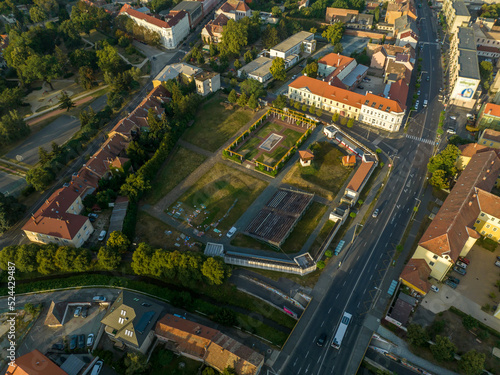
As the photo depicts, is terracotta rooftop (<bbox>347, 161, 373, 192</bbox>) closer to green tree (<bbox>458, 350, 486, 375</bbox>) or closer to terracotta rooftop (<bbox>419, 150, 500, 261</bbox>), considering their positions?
terracotta rooftop (<bbox>419, 150, 500, 261</bbox>)

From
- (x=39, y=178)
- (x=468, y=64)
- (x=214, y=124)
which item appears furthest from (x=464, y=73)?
(x=39, y=178)

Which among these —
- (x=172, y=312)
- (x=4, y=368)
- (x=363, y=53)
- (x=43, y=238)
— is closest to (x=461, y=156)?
(x=363, y=53)

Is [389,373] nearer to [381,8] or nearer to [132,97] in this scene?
[132,97]

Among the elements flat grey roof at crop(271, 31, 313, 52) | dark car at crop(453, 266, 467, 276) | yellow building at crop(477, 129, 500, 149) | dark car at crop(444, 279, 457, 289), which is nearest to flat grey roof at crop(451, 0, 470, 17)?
flat grey roof at crop(271, 31, 313, 52)

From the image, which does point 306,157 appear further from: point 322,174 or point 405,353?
point 405,353

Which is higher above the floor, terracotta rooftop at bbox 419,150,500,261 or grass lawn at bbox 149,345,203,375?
terracotta rooftop at bbox 419,150,500,261
